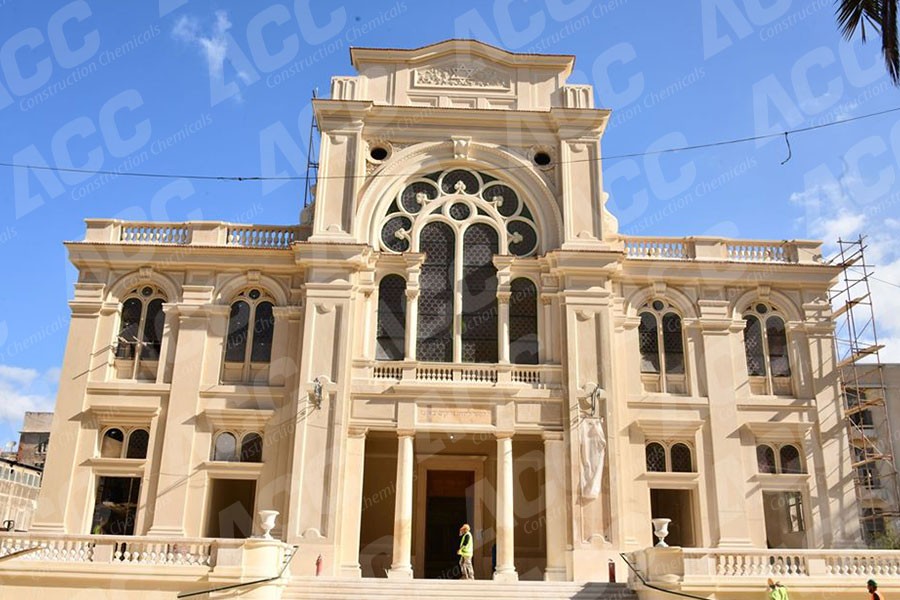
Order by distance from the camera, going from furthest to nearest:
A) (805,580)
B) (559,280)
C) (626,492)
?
(559,280), (626,492), (805,580)

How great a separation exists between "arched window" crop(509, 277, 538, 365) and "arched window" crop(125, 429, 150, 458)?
35.8ft

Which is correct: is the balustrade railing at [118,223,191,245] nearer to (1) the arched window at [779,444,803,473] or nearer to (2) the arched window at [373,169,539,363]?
(2) the arched window at [373,169,539,363]

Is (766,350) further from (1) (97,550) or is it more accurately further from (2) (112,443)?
(2) (112,443)

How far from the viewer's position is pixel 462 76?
2639 centimetres

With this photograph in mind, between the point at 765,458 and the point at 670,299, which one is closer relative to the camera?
the point at 765,458

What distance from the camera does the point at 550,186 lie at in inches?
989

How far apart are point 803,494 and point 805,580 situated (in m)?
6.78

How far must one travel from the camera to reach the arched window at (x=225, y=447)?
22.9m

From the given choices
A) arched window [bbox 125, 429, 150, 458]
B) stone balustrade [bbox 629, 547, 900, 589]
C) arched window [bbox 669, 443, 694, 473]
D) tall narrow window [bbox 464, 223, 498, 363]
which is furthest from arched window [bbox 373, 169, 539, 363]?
arched window [bbox 125, 429, 150, 458]

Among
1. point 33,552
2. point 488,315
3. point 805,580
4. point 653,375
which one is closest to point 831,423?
point 653,375

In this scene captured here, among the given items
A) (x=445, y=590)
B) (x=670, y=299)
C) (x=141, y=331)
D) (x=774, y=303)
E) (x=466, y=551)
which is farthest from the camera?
(x=774, y=303)

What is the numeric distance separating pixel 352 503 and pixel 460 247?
8288mm

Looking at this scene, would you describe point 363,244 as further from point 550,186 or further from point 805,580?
point 805,580

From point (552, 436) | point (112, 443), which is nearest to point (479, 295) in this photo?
point (552, 436)
